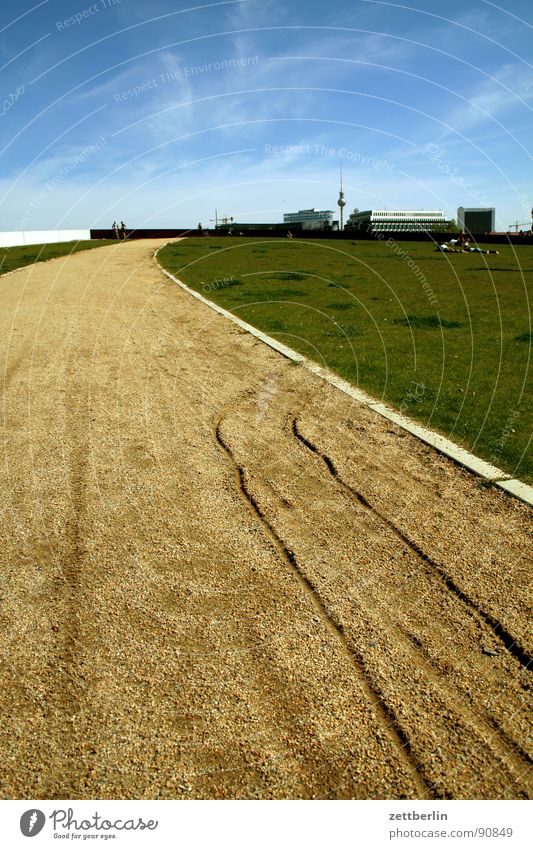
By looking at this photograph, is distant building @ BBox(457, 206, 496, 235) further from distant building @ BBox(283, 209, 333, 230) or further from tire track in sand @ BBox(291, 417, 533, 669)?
tire track in sand @ BBox(291, 417, 533, 669)

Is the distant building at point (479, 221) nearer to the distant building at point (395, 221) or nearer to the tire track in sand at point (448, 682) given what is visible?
the distant building at point (395, 221)

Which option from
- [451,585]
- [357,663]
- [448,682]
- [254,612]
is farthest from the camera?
[451,585]

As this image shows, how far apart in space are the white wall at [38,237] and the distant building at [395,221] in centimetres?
2870

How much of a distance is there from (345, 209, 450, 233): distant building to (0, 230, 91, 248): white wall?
1130 inches

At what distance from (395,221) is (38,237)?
39.6 meters

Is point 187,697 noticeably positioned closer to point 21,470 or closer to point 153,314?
point 21,470

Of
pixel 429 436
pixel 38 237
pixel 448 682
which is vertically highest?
pixel 38 237

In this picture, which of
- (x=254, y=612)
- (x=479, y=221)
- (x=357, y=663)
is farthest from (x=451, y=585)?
(x=479, y=221)

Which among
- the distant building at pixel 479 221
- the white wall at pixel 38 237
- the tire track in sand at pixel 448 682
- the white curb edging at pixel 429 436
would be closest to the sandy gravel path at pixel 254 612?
the tire track in sand at pixel 448 682

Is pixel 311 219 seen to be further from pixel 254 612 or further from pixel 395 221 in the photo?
pixel 254 612

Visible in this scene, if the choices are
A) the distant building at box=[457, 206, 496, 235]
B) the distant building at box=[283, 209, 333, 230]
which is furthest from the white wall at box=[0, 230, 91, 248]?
the distant building at box=[457, 206, 496, 235]

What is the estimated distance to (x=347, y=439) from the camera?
6.93m

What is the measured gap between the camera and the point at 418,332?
12.6 metres

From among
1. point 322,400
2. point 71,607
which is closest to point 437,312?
point 322,400
